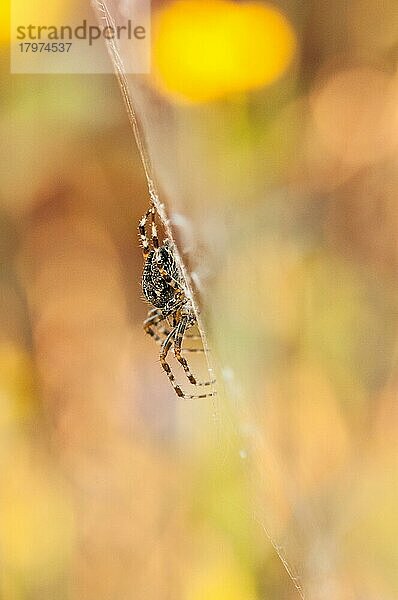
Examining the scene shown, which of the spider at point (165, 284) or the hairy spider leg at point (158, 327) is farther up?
the spider at point (165, 284)

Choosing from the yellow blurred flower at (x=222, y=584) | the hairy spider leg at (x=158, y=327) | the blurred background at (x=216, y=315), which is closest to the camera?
the blurred background at (x=216, y=315)

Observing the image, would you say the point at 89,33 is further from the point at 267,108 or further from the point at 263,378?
the point at 263,378

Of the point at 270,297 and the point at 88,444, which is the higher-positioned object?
Answer: the point at 270,297

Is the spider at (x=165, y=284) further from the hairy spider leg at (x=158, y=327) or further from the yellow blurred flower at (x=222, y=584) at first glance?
the yellow blurred flower at (x=222, y=584)

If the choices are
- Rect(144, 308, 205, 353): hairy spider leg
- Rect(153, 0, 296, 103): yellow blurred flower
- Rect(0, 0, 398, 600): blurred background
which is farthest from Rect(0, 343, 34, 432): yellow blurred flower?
Rect(153, 0, 296, 103): yellow blurred flower

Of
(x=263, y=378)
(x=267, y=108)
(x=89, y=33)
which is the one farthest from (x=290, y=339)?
(x=89, y=33)

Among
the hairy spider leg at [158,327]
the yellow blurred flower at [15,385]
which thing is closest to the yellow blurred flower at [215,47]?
the hairy spider leg at [158,327]

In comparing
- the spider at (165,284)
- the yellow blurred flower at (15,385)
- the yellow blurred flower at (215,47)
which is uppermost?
the yellow blurred flower at (215,47)
